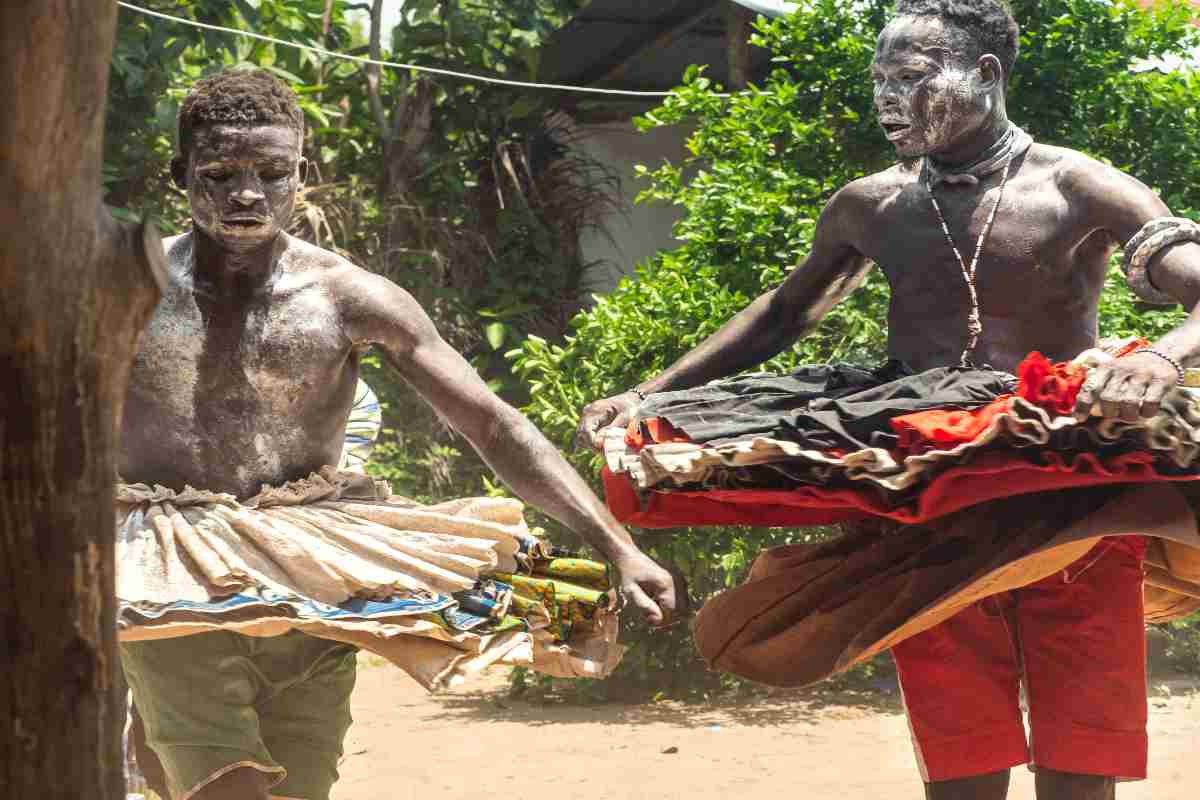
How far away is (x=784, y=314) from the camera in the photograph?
4.44 meters

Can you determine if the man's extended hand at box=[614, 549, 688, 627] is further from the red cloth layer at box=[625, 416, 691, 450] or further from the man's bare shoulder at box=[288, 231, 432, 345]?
the man's bare shoulder at box=[288, 231, 432, 345]

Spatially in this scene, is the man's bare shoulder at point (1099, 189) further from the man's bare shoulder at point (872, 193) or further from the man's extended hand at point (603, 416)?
the man's extended hand at point (603, 416)

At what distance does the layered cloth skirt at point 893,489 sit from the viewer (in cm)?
332

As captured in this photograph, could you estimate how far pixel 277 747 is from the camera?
409 centimetres

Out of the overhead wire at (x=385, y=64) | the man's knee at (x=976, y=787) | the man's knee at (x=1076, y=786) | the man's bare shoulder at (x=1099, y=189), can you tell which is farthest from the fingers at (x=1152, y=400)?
the overhead wire at (x=385, y=64)

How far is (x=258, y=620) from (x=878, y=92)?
182cm

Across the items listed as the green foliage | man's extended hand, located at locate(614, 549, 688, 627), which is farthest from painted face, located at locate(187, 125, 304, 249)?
the green foliage

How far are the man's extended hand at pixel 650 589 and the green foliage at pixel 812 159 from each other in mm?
3309

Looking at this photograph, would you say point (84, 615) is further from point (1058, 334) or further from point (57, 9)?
point (1058, 334)

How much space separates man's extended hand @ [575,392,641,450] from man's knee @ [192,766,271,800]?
104 cm

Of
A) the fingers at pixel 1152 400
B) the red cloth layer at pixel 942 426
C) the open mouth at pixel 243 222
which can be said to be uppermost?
the open mouth at pixel 243 222

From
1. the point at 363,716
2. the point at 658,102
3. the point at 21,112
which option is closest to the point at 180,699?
the point at 21,112

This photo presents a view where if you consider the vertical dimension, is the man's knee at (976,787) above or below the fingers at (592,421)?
below

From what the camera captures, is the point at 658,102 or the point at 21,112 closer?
the point at 21,112
